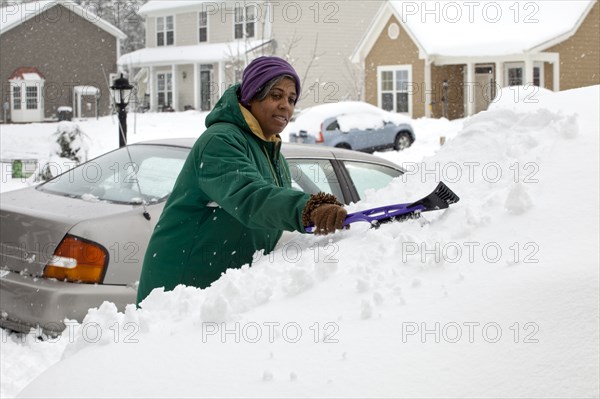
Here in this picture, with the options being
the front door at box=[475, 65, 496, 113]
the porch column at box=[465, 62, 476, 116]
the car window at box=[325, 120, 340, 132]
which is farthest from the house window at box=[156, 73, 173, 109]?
the car window at box=[325, 120, 340, 132]

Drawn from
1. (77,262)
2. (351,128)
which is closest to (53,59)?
(351,128)

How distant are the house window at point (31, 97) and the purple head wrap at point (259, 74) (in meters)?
40.0

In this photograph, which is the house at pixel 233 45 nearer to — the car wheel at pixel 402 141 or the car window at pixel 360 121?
the car wheel at pixel 402 141

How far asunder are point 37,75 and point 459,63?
2226 centimetres

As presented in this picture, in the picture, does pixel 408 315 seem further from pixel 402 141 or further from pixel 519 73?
pixel 519 73

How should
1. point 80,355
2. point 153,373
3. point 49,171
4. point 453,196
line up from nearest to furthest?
point 153,373 → point 80,355 → point 453,196 → point 49,171

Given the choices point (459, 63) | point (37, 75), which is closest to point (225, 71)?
point (37, 75)

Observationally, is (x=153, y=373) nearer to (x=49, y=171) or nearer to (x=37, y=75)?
(x=49, y=171)

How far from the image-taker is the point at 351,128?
21266 mm

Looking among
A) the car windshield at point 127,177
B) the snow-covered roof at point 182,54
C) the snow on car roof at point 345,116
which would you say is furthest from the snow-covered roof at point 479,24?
the car windshield at point 127,177

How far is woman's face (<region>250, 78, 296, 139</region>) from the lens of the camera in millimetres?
3105

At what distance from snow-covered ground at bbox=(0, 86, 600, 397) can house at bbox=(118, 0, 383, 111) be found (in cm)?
3024

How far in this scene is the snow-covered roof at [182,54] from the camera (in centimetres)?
3834

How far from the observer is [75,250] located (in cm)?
468
